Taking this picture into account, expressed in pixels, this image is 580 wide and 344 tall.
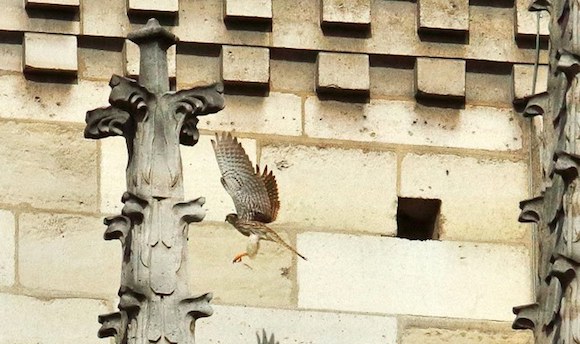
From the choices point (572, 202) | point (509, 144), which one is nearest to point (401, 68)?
point (509, 144)

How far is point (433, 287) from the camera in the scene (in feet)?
72.4

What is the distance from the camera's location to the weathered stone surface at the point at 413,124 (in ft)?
72.8

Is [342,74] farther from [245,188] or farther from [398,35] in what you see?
[245,188]

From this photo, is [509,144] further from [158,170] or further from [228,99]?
[158,170]

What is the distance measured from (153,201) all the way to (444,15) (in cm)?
304

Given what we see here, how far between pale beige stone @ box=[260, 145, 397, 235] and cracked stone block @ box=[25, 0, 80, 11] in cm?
97

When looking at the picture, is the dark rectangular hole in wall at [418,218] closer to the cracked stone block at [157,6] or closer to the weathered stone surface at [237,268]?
the weathered stone surface at [237,268]

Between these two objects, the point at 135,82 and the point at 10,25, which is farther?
the point at 10,25

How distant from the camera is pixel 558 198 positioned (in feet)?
66.5

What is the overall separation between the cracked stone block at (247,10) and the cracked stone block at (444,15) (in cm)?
64

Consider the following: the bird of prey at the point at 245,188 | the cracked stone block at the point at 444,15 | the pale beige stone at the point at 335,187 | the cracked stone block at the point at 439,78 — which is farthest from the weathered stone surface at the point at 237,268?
the cracked stone block at the point at 444,15

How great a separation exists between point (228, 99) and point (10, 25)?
36.8 inches

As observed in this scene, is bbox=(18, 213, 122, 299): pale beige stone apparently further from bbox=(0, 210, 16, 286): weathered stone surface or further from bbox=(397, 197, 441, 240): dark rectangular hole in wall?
bbox=(397, 197, 441, 240): dark rectangular hole in wall

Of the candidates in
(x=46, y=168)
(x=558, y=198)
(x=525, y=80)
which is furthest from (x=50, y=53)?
(x=558, y=198)
